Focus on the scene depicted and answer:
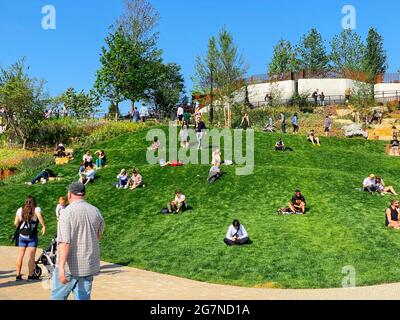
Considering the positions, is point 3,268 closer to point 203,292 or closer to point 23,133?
point 203,292

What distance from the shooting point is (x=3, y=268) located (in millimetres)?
14891

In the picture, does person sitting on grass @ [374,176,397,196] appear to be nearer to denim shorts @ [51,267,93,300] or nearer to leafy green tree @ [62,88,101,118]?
denim shorts @ [51,267,93,300]

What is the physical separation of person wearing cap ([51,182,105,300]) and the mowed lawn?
7.37 m

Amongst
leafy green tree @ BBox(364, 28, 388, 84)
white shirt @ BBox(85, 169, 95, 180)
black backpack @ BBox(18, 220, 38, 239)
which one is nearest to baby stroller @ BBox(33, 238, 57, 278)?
black backpack @ BBox(18, 220, 38, 239)

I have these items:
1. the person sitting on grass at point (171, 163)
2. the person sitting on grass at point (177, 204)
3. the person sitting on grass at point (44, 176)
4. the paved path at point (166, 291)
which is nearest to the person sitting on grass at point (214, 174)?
the person sitting on grass at point (171, 163)

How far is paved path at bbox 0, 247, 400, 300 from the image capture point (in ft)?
38.4

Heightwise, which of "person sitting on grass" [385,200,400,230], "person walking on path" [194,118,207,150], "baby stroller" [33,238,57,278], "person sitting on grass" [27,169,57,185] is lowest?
"baby stroller" [33,238,57,278]

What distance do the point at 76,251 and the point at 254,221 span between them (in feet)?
44.6

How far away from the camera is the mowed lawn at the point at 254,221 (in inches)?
594

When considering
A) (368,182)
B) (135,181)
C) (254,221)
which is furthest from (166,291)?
(368,182)

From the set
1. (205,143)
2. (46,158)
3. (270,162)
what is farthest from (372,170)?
(46,158)

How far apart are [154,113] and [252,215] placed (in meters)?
41.2

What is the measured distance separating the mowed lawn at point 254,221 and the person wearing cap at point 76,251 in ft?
24.2

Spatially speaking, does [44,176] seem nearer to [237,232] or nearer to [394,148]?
[237,232]
